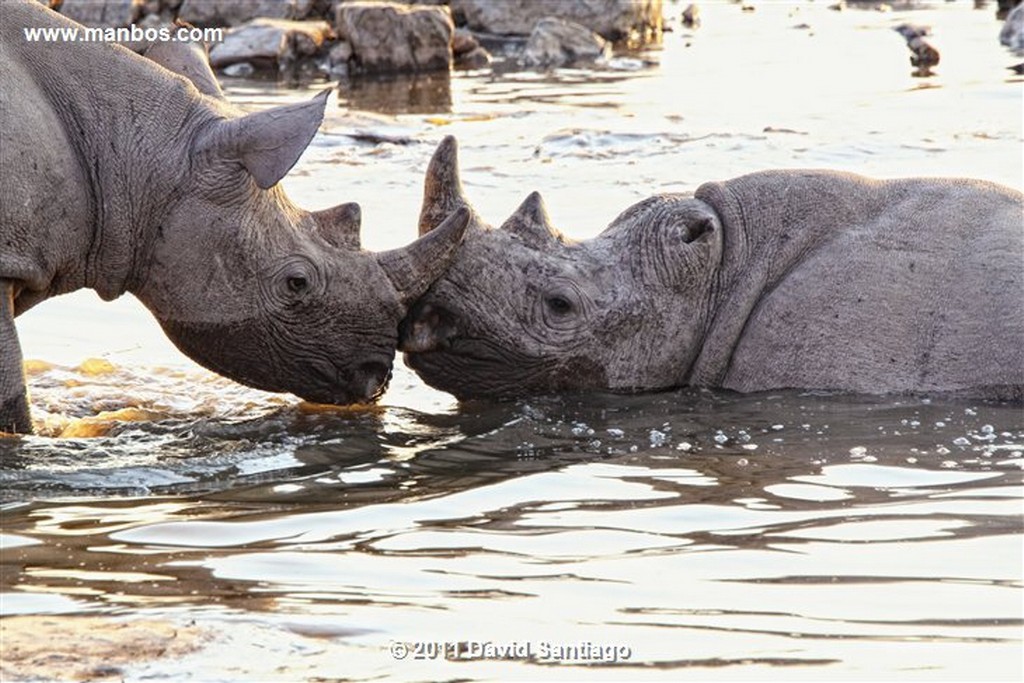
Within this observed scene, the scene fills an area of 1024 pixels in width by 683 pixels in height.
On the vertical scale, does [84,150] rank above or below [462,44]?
above

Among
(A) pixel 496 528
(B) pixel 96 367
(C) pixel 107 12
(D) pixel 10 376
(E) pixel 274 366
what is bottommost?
(B) pixel 96 367

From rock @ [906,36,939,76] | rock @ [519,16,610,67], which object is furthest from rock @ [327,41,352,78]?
rock @ [906,36,939,76]

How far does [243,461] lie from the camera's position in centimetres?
784

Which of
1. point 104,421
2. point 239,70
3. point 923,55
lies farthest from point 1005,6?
point 104,421

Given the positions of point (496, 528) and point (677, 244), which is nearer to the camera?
point (496, 528)

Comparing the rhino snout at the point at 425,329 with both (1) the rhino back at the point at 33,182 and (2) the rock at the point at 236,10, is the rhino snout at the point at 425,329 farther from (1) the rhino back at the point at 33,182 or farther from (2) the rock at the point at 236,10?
(2) the rock at the point at 236,10

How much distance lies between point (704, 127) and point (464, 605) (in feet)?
38.2

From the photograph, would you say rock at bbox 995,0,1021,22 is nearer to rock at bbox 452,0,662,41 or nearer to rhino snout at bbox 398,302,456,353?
rock at bbox 452,0,662,41

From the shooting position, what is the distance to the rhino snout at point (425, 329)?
28.9 feet

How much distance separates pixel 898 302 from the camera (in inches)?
343

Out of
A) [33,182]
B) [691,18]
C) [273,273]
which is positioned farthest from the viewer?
[691,18]

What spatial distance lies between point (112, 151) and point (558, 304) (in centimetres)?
206

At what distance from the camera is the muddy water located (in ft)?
17.4

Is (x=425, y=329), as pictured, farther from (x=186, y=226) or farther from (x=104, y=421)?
(x=104, y=421)
